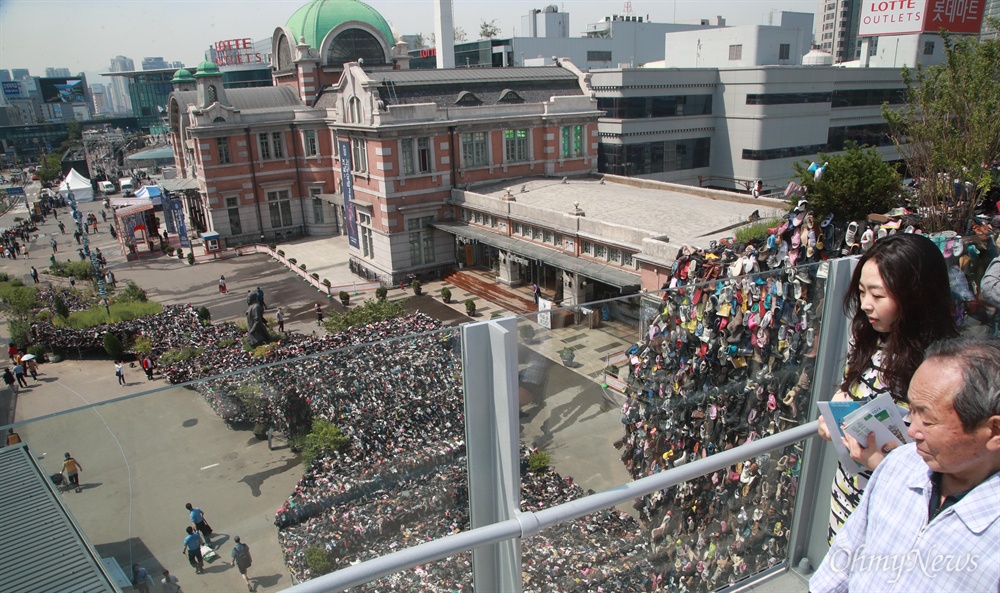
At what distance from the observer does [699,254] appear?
32.6 feet

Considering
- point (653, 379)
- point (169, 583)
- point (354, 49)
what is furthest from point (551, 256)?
point (354, 49)

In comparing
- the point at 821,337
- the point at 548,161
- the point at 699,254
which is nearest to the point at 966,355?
the point at 821,337

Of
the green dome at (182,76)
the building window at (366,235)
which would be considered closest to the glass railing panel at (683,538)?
the building window at (366,235)

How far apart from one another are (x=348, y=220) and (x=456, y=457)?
27561mm

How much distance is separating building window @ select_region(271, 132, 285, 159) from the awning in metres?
13.1

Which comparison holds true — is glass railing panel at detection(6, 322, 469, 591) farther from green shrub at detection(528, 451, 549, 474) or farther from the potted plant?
the potted plant

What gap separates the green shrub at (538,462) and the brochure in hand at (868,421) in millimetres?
1251

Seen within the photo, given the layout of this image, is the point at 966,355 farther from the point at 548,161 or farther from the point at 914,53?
the point at 914,53

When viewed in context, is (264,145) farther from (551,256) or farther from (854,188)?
(854,188)

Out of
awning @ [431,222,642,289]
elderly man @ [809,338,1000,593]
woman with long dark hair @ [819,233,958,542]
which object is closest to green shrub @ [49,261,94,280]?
awning @ [431,222,642,289]

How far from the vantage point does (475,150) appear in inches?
1105

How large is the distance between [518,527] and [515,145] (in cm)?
2771

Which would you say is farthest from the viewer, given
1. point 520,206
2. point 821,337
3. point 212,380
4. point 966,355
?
point 520,206

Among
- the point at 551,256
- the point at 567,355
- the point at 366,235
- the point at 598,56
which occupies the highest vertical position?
the point at 598,56
